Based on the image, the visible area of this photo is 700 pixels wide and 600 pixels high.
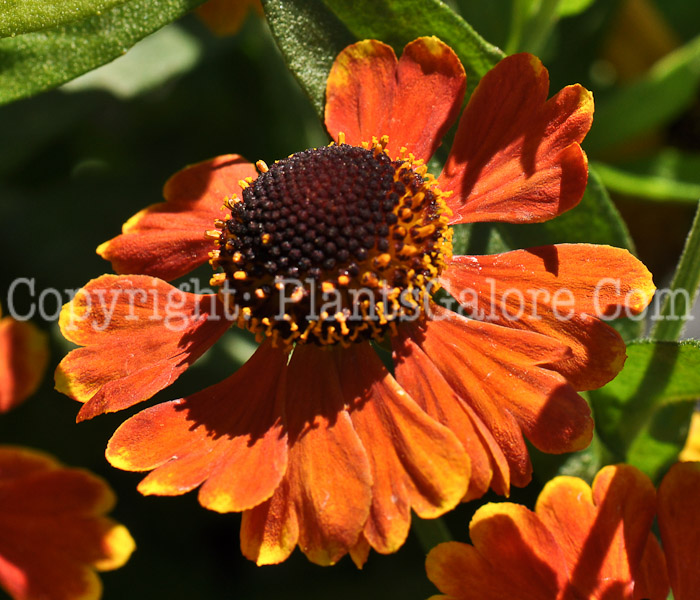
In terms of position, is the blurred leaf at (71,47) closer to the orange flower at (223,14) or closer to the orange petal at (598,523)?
the orange flower at (223,14)

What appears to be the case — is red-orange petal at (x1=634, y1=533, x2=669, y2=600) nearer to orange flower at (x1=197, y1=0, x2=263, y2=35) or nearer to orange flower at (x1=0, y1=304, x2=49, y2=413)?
orange flower at (x1=0, y1=304, x2=49, y2=413)

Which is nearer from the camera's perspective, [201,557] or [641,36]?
[201,557]

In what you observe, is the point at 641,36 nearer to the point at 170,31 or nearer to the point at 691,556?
the point at 170,31

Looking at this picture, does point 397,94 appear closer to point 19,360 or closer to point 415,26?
point 415,26

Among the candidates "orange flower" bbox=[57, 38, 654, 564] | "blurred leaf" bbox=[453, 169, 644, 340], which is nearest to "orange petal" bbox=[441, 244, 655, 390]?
"orange flower" bbox=[57, 38, 654, 564]

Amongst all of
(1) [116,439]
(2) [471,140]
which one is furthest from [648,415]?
(1) [116,439]

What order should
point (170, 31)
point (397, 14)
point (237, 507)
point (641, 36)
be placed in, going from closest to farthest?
point (237, 507), point (397, 14), point (170, 31), point (641, 36)
